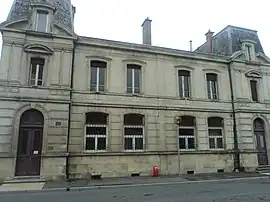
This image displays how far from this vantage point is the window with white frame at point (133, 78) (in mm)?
15150

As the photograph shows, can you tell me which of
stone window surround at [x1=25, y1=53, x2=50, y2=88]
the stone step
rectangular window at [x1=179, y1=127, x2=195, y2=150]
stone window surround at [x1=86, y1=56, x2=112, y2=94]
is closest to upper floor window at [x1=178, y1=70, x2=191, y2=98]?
rectangular window at [x1=179, y1=127, x2=195, y2=150]

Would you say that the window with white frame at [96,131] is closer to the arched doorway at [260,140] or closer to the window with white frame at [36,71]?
the window with white frame at [36,71]

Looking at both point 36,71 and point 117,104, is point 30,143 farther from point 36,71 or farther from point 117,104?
point 117,104

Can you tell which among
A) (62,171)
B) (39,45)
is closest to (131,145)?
(62,171)

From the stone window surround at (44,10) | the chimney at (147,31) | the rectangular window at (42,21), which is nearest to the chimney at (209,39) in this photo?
the chimney at (147,31)

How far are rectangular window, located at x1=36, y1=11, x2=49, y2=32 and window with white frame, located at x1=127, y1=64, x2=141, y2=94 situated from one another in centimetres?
538

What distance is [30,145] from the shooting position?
12.5 metres

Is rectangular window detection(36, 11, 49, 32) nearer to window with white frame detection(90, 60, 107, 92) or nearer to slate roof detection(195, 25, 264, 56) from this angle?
window with white frame detection(90, 60, 107, 92)

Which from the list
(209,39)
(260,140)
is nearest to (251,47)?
(209,39)

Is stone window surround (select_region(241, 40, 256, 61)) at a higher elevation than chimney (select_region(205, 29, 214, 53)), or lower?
lower

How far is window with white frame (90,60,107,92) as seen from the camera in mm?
14422

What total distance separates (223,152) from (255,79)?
20.8ft

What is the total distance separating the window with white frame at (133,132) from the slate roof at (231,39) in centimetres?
944

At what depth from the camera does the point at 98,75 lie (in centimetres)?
1465
